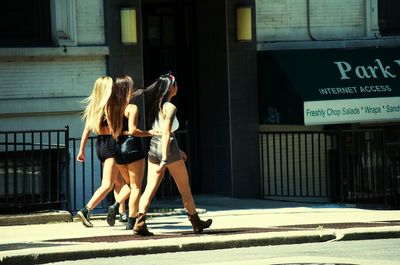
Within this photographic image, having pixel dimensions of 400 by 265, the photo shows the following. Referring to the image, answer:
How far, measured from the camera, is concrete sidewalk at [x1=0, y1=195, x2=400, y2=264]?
474 inches

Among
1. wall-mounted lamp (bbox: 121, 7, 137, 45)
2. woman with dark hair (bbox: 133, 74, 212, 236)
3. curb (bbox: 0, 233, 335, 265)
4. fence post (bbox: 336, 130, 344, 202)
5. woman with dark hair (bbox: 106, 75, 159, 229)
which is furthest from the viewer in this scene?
fence post (bbox: 336, 130, 344, 202)

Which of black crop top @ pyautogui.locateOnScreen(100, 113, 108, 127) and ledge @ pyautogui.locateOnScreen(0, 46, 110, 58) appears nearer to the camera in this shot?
black crop top @ pyautogui.locateOnScreen(100, 113, 108, 127)

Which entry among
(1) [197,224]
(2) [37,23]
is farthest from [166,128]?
(2) [37,23]

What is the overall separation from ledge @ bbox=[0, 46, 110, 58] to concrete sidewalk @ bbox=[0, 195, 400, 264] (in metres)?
2.61

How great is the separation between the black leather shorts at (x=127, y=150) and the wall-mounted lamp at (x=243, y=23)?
5.36m

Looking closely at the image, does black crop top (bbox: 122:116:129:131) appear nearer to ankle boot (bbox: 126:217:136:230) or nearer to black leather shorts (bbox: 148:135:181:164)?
black leather shorts (bbox: 148:135:181:164)

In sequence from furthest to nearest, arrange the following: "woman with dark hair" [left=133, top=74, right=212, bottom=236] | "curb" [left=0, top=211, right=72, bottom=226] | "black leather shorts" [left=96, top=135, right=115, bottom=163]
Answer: "curb" [left=0, top=211, right=72, bottom=226] → "black leather shorts" [left=96, top=135, right=115, bottom=163] → "woman with dark hair" [left=133, top=74, right=212, bottom=236]

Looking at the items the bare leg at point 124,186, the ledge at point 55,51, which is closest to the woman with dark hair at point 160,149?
Result: the bare leg at point 124,186

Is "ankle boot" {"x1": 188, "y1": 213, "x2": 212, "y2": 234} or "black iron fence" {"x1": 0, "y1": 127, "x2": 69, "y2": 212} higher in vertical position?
"black iron fence" {"x1": 0, "y1": 127, "x2": 69, "y2": 212}

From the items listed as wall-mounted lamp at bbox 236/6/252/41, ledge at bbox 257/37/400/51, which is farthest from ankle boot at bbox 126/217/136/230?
ledge at bbox 257/37/400/51

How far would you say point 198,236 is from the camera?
42.6 feet

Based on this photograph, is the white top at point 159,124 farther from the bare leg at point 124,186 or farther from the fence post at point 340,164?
the fence post at point 340,164

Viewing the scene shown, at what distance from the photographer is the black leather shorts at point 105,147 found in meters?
13.9

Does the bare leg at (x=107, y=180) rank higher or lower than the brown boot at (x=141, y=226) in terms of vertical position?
higher
